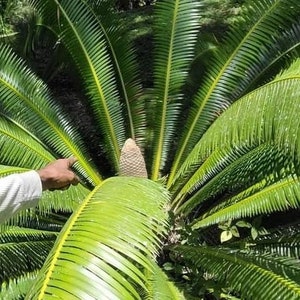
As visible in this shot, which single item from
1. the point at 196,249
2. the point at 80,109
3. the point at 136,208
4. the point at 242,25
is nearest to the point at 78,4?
the point at 242,25

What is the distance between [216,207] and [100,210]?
5.15ft

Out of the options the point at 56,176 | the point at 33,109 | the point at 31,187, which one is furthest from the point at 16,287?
the point at 33,109

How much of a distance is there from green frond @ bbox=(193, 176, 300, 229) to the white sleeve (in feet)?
4.98

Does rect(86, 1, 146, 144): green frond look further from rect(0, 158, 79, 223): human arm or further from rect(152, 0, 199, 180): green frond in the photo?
rect(0, 158, 79, 223): human arm

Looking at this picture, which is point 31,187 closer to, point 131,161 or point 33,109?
point 131,161

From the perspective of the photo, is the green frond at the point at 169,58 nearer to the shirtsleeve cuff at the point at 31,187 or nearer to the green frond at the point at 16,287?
the green frond at the point at 16,287

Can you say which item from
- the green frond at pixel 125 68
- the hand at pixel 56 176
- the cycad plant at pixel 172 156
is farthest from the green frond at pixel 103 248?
the green frond at pixel 125 68

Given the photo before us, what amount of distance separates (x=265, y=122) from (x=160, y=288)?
3.20 ft

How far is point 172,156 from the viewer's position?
14.3 feet

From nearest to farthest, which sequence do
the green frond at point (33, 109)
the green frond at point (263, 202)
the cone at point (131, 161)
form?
the green frond at point (263, 202) → the cone at point (131, 161) → the green frond at point (33, 109)

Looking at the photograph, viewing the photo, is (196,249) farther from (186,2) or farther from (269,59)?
(186,2)

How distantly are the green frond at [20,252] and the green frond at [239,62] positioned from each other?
3.38ft

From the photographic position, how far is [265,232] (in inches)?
133

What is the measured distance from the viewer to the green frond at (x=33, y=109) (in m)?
3.93
